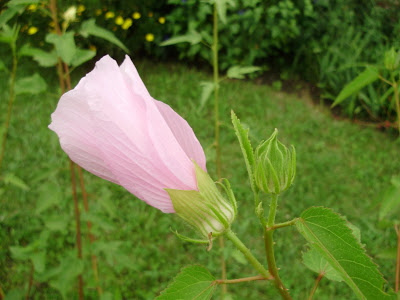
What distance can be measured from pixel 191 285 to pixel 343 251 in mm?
198

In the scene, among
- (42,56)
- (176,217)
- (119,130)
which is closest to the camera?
(119,130)

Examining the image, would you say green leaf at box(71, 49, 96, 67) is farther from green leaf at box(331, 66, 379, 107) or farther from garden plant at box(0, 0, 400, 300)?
green leaf at box(331, 66, 379, 107)

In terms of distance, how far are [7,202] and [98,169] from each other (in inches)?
82.5

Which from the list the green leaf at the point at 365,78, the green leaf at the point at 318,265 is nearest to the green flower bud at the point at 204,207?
the green leaf at the point at 318,265

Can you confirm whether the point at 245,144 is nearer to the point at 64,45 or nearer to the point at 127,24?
the point at 64,45

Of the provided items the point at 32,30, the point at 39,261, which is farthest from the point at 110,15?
the point at 39,261

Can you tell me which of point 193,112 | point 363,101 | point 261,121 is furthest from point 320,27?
point 193,112

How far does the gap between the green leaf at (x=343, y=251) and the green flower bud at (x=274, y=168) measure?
0.16 feet

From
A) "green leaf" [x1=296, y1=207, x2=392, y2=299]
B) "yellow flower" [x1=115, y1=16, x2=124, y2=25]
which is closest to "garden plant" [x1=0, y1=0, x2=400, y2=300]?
"green leaf" [x1=296, y1=207, x2=392, y2=299]

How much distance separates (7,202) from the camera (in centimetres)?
236

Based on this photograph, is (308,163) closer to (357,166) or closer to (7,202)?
(357,166)

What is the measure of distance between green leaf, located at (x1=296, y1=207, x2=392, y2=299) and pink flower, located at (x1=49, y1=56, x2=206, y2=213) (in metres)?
0.17

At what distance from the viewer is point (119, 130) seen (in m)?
0.47

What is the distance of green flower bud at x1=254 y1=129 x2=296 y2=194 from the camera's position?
0.50 m
